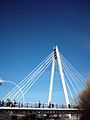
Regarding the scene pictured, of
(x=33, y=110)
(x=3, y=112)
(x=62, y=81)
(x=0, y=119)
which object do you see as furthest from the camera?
(x=62, y=81)

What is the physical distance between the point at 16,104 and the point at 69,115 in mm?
6667

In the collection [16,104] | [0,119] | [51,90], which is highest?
[51,90]

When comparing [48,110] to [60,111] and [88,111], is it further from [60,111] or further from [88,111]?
[88,111]

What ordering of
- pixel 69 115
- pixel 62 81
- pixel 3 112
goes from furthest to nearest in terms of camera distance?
pixel 62 81 < pixel 69 115 < pixel 3 112

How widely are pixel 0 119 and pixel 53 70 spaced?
593 inches

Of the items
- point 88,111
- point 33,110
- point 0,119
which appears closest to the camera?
point 88,111

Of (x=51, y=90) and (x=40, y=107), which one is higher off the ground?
(x=51, y=90)

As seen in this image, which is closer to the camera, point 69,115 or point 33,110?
point 33,110

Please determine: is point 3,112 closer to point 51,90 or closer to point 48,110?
point 48,110

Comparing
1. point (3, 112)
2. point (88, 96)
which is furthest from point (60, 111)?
point (88, 96)

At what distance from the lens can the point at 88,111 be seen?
17.0 feet

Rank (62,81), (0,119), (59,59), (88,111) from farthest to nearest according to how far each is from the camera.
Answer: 1. (59,59)
2. (62,81)
3. (0,119)
4. (88,111)

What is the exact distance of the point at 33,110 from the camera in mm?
25938

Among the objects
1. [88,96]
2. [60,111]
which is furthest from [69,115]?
[88,96]
